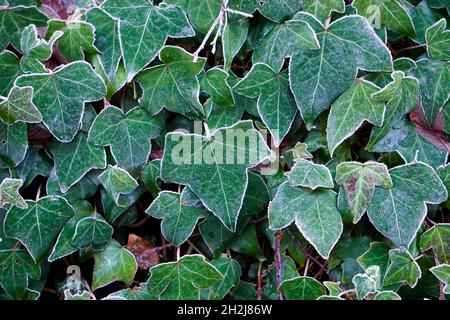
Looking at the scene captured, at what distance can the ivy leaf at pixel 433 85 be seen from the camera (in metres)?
0.97

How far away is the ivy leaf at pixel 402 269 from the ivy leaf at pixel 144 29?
0.52 metres

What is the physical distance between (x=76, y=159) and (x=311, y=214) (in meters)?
0.44

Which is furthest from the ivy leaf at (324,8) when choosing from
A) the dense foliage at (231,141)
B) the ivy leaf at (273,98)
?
the ivy leaf at (273,98)

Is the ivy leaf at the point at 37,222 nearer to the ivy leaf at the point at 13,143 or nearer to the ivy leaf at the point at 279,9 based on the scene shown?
the ivy leaf at the point at 13,143

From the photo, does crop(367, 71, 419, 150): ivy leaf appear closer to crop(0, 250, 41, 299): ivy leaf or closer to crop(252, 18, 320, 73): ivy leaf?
crop(252, 18, 320, 73): ivy leaf

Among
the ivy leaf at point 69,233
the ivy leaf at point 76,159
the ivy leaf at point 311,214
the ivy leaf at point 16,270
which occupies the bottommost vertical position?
the ivy leaf at point 16,270

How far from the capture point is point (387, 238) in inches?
39.8

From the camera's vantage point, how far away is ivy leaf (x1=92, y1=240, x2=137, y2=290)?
1.05 m

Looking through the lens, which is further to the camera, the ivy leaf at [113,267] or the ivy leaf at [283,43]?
the ivy leaf at [113,267]

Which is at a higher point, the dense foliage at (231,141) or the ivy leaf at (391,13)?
the ivy leaf at (391,13)

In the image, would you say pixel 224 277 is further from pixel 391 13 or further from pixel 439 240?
pixel 391 13

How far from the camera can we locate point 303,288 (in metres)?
1.01

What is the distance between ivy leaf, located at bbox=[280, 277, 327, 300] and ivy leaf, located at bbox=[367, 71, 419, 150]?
10.5 inches
